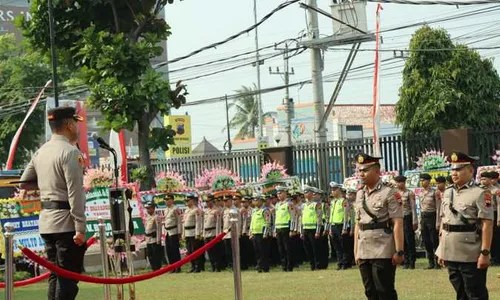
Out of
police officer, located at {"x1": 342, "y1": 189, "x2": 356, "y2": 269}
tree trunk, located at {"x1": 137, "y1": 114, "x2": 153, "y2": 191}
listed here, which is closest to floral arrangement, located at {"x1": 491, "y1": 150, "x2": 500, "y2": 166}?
police officer, located at {"x1": 342, "y1": 189, "x2": 356, "y2": 269}

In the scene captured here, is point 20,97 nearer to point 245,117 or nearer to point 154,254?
point 154,254

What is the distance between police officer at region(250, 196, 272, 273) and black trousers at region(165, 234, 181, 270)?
7.65 ft

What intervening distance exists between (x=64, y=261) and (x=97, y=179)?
45.6ft

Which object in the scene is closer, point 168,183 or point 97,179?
point 97,179

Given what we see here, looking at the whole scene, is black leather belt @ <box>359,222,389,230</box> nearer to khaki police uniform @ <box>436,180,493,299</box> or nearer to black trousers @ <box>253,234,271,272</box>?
khaki police uniform @ <box>436,180,493,299</box>

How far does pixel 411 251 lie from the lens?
1903 centimetres

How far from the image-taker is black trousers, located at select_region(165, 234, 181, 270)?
23703mm

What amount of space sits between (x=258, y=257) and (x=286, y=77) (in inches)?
1311

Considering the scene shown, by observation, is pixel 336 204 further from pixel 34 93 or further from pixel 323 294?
pixel 34 93

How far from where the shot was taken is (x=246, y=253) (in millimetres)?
23484

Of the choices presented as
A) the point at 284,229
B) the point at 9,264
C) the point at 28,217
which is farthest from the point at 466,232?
the point at 28,217

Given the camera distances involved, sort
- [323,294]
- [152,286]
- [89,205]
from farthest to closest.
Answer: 1. [89,205]
2. [152,286]
3. [323,294]

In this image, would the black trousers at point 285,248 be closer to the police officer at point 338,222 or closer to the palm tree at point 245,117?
the police officer at point 338,222

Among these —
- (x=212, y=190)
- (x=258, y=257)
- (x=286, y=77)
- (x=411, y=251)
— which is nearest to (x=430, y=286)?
(x=411, y=251)
